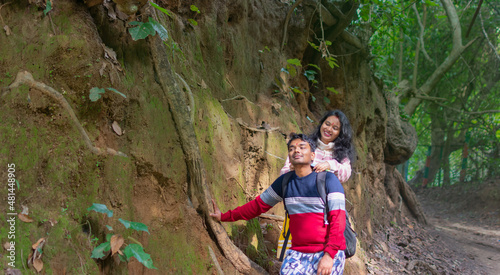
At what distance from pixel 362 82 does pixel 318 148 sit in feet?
17.6

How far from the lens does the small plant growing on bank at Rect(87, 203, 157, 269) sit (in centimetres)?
232

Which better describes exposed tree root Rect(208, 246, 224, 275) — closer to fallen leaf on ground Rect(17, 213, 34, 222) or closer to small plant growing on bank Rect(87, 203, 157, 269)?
small plant growing on bank Rect(87, 203, 157, 269)

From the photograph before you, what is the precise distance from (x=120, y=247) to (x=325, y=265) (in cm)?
142

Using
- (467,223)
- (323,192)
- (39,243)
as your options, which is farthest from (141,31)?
(467,223)

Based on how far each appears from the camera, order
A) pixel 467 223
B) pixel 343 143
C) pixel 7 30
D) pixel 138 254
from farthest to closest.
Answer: pixel 467 223, pixel 343 143, pixel 7 30, pixel 138 254

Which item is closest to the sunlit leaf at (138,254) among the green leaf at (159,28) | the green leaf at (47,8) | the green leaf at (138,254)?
the green leaf at (138,254)

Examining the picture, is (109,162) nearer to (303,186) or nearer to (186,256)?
(186,256)

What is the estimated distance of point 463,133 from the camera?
1761cm

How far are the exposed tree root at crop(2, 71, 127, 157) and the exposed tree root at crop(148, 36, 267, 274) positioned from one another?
0.61 m

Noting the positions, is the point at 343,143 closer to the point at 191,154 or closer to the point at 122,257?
the point at 191,154

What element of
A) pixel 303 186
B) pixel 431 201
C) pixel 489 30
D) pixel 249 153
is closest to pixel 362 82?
pixel 249 153

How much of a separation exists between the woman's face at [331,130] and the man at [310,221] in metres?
0.53

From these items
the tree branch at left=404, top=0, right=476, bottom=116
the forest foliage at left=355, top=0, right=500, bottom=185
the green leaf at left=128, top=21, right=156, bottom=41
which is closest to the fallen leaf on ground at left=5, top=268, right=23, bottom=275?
the green leaf at left=128, top=21, right=156, bottom=41

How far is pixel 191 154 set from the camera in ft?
10.2
